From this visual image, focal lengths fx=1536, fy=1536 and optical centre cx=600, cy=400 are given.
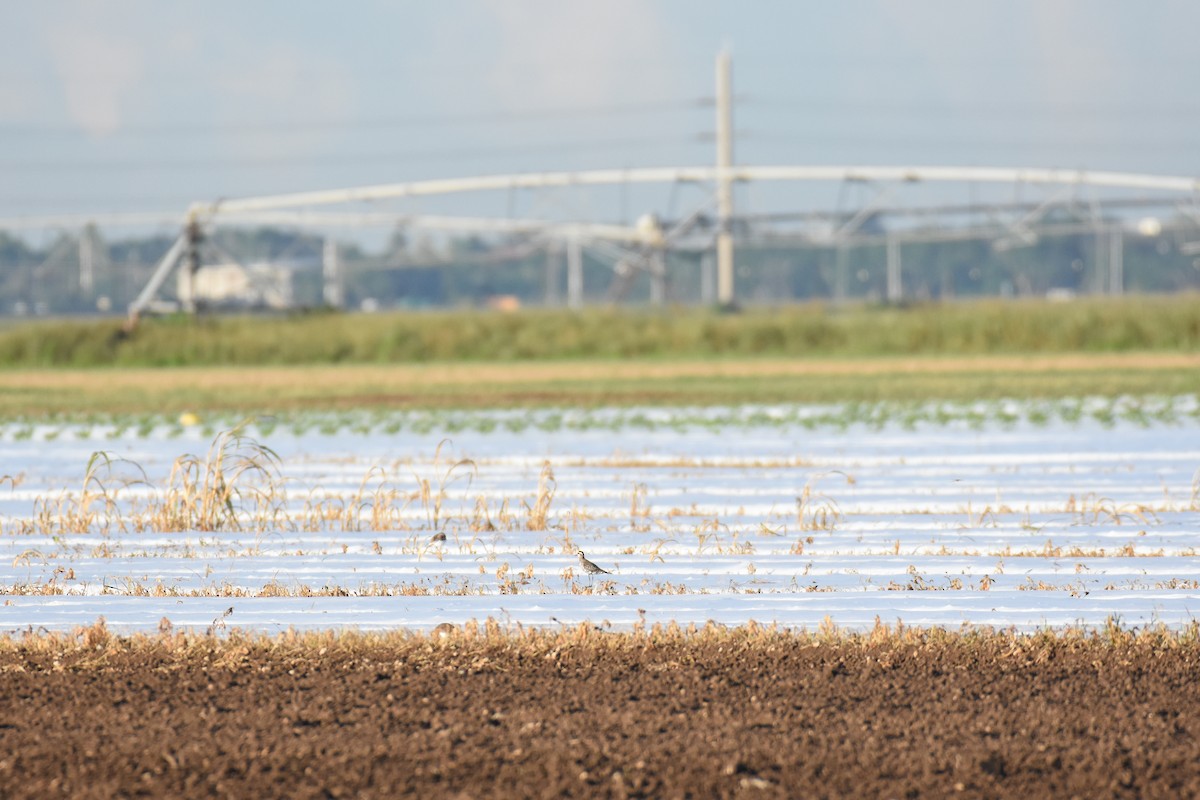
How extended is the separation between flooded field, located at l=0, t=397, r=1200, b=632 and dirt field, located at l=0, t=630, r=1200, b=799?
370mm

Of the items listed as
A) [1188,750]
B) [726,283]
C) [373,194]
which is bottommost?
[1188,750]

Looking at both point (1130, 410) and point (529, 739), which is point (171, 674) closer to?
point (529, 739)

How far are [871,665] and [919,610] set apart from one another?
878 millimetres

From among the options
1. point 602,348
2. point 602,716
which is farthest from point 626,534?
point 602,348

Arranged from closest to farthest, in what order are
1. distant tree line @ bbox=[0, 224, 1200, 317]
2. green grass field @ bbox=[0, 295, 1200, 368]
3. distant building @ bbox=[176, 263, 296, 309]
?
green grass field @ bbox=[0, 295, 1200, 368] < distant building @ bbox=[176, 263, 296, 309] < distant tree line @ bbox=[0, 224, 1200, 317]

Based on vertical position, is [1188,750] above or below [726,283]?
below

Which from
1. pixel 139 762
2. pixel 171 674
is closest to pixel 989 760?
pixel 139 762

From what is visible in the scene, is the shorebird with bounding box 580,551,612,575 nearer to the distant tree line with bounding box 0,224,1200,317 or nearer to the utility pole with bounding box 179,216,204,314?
the utility pole with bounding box 179,216,204,314

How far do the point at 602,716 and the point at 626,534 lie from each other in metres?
3.66

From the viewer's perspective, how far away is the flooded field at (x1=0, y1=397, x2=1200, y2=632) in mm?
6480

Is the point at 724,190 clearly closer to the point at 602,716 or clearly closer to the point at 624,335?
the point at 624,335

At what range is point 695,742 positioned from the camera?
4645mm

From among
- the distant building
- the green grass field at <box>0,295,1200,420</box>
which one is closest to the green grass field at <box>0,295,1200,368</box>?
the green grass field at <box>0,295,1200,420</box>

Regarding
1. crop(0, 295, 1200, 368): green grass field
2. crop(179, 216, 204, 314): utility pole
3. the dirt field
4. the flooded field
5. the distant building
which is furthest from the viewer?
crop(179, 216, 204, 314): utility pole
